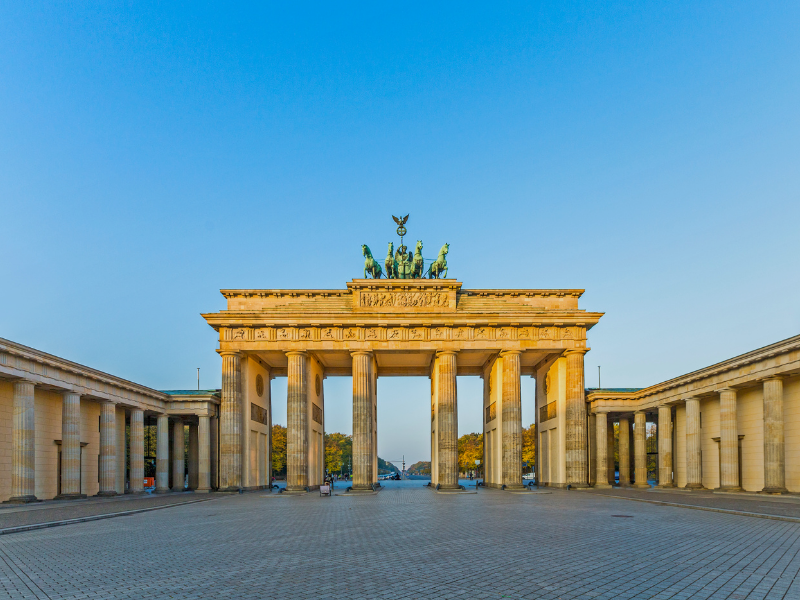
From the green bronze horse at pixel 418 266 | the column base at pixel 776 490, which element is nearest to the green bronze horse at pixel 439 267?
the green bronze horse at pixel 418 266

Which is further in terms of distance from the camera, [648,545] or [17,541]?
[17,541]

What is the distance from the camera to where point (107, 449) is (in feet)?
147

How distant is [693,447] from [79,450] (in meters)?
40.5

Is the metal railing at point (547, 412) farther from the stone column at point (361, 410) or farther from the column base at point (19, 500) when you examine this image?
the column base at point (19, 500)

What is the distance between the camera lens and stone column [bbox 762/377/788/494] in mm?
34281

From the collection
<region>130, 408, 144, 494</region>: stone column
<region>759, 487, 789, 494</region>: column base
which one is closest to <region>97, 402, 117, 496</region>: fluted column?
<region>130, 408, 144, 494</region>: stone column

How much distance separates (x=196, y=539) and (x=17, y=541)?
199 inches

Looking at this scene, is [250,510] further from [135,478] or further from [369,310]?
[135,478]

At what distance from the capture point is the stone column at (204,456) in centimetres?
5128

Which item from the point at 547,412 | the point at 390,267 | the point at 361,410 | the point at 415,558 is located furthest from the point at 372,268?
the point at 415,558

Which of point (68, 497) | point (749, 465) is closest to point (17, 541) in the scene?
point (68, 497)

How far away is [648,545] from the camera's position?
1536 cm

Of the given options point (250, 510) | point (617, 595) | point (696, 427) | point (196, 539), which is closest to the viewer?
point (617, 595)

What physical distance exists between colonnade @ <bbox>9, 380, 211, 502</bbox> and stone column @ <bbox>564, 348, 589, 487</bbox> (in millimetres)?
28623
